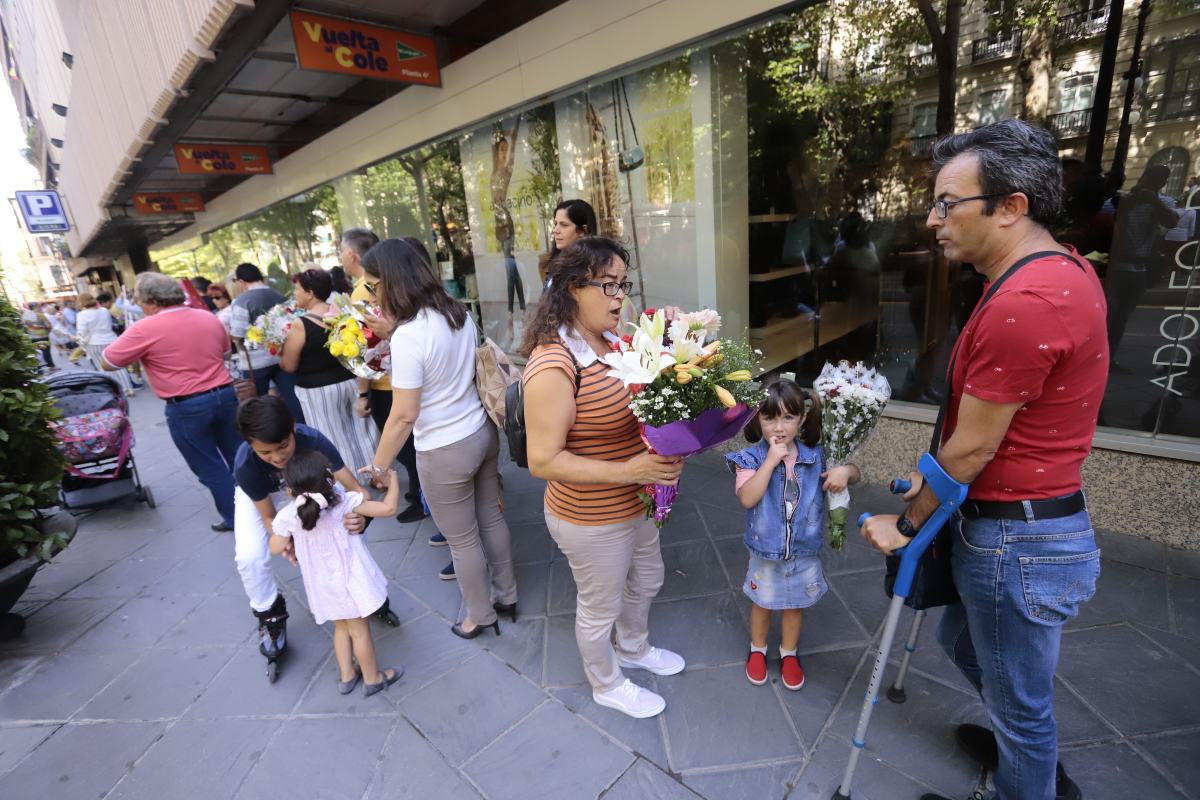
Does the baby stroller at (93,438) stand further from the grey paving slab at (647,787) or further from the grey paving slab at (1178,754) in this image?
the grey paving slab at (1178,754)

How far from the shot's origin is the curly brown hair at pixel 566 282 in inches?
76.2

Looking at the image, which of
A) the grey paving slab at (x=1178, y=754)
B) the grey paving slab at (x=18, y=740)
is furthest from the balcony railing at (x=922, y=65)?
the grey paving slab at (x=18, y=740)

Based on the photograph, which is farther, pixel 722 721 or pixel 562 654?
pixel 562 654

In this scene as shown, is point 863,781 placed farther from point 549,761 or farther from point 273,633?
point 273,633

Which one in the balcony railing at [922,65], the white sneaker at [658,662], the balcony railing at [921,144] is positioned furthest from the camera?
the balcony railing at [921,144]

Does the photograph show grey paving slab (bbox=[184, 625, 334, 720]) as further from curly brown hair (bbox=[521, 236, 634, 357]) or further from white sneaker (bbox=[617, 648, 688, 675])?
curly brown hair (bbox=[521, 236, 634, 357])

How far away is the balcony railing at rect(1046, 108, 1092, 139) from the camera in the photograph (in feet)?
11.7

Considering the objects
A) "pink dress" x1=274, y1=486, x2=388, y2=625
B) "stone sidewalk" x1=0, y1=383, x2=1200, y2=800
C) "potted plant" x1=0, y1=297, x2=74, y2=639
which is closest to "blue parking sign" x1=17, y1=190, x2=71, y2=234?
"potted plant" x1=0, y1=297, x2=74, y2=639

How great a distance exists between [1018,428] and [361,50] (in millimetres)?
6232

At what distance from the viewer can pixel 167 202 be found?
13844 mm

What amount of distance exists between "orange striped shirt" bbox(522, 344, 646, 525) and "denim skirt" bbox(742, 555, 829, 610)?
79 cm

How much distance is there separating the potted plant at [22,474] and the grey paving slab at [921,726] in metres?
4.78

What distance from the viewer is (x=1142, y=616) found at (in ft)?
9.30

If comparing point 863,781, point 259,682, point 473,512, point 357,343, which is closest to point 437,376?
point 473,512
